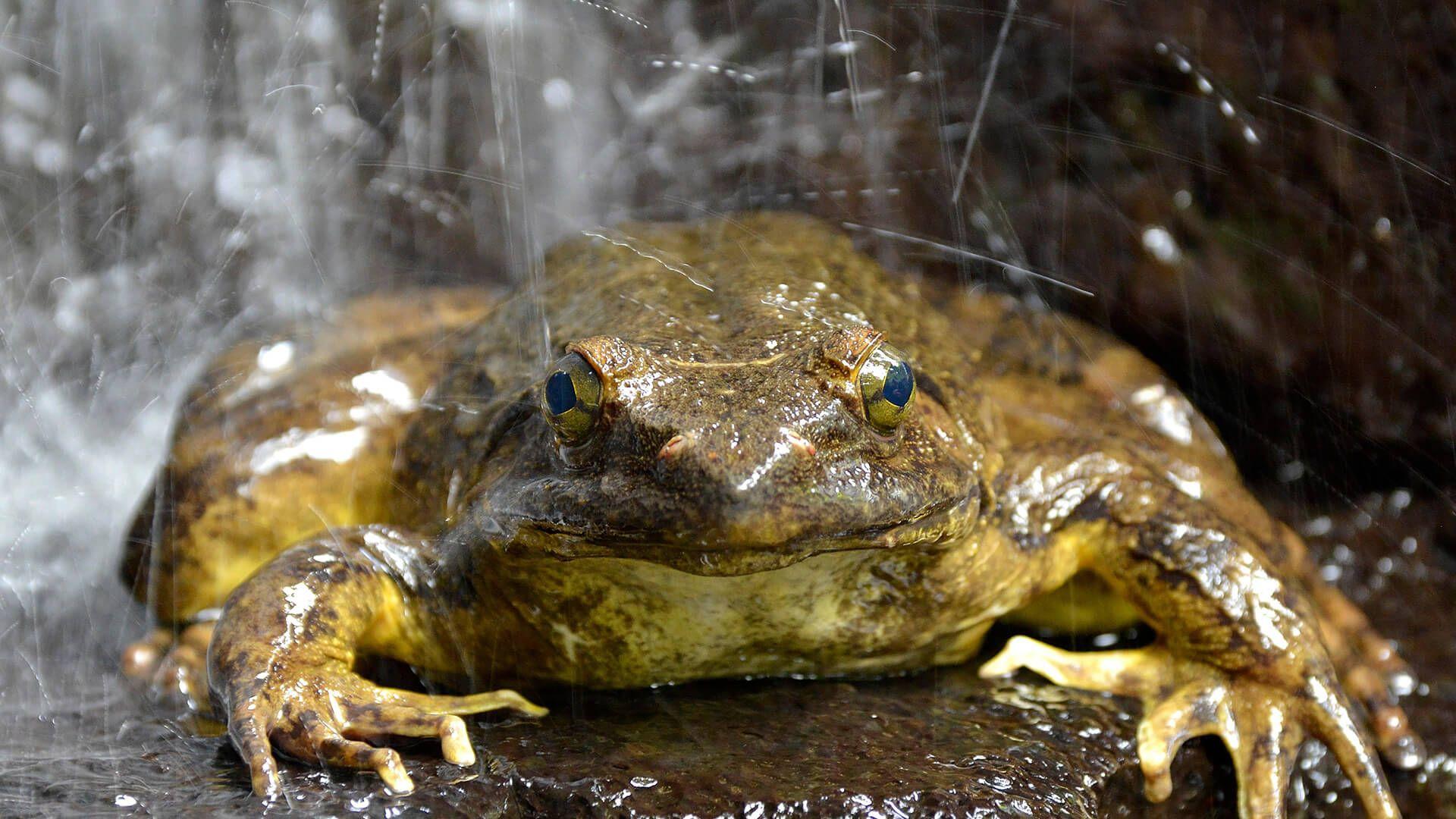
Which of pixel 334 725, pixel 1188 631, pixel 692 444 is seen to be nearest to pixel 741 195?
pixel 1188 631

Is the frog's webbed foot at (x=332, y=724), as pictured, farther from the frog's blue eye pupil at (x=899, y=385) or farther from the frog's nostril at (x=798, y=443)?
the frog's blue eye pupil at (x=899, y=385)

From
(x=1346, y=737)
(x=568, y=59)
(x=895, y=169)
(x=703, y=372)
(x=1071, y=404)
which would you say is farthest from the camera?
(x=568, y=59)

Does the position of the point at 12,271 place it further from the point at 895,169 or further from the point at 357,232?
the point at 895,169

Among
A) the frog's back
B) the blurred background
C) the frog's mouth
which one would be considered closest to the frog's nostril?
the frog's mouth

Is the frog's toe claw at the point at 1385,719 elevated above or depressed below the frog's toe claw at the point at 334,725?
below

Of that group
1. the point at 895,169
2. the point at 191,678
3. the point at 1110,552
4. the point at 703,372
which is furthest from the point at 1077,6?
the point at 191,678

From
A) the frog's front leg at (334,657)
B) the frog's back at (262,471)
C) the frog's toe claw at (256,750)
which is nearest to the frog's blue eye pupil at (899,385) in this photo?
the frog's front leg at (334,657)

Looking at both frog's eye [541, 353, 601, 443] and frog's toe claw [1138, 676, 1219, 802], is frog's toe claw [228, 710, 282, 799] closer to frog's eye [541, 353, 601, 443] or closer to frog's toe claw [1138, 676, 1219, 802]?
frog's eye [541, 353, 601, 443]
